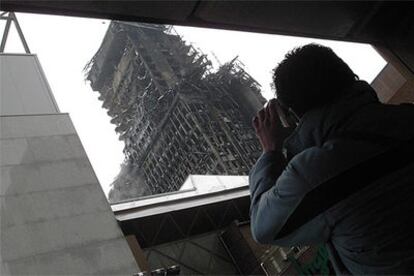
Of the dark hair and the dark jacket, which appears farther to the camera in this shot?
the dark hair

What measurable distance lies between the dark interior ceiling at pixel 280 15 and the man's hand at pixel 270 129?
483 mm

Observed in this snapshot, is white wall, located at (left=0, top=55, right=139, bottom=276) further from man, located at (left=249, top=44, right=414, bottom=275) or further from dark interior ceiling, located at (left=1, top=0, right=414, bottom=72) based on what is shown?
man, located at (left=249, top=44, right=414, bottom=275)

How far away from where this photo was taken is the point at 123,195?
36.1m

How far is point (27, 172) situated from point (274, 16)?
838 cm

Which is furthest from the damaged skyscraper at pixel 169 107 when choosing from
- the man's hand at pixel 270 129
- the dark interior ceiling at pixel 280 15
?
the man's hand at pixel 270 129

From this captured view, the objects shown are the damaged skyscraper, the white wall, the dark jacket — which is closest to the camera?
the dark jacket

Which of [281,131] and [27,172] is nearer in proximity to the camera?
[281,131]

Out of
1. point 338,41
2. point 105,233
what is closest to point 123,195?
point 105,233

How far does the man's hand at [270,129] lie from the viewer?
57.4 inches

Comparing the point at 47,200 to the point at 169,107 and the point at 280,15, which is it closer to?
the point at 280,15

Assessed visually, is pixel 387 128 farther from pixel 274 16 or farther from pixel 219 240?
pixel 219 240

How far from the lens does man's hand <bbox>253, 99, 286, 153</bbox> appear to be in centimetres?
146

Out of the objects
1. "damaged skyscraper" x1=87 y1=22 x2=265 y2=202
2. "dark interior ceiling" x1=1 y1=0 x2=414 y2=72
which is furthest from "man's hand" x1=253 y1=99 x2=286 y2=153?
"damaged skyscraper" x1=87 y1=22 x2=265 y2=202

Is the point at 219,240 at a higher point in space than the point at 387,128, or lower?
higher
